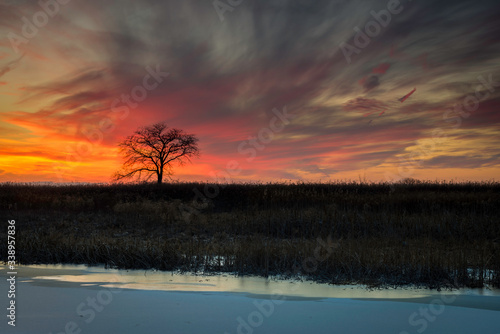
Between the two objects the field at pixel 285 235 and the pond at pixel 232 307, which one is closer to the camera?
the pond at pixel 232 307

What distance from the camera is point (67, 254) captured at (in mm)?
10445

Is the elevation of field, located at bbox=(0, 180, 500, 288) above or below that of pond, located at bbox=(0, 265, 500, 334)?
above

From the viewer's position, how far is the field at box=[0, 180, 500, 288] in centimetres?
883

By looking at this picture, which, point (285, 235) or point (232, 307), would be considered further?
point (285, 235)

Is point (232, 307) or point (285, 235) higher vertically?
point (285, 235)

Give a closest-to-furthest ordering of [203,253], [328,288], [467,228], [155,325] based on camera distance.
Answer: [155,325]
[328,288]
[203,253]
[467,228]

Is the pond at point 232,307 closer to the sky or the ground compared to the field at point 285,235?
closer to the ground

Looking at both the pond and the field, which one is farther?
the field

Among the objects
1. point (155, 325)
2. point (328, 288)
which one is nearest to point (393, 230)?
point (328, 288)

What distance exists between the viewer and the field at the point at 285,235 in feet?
29.0

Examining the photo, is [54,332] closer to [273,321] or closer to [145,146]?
[273,321]

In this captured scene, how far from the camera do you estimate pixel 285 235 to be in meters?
15.3

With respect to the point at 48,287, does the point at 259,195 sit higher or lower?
higher

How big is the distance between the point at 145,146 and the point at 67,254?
34.3m
